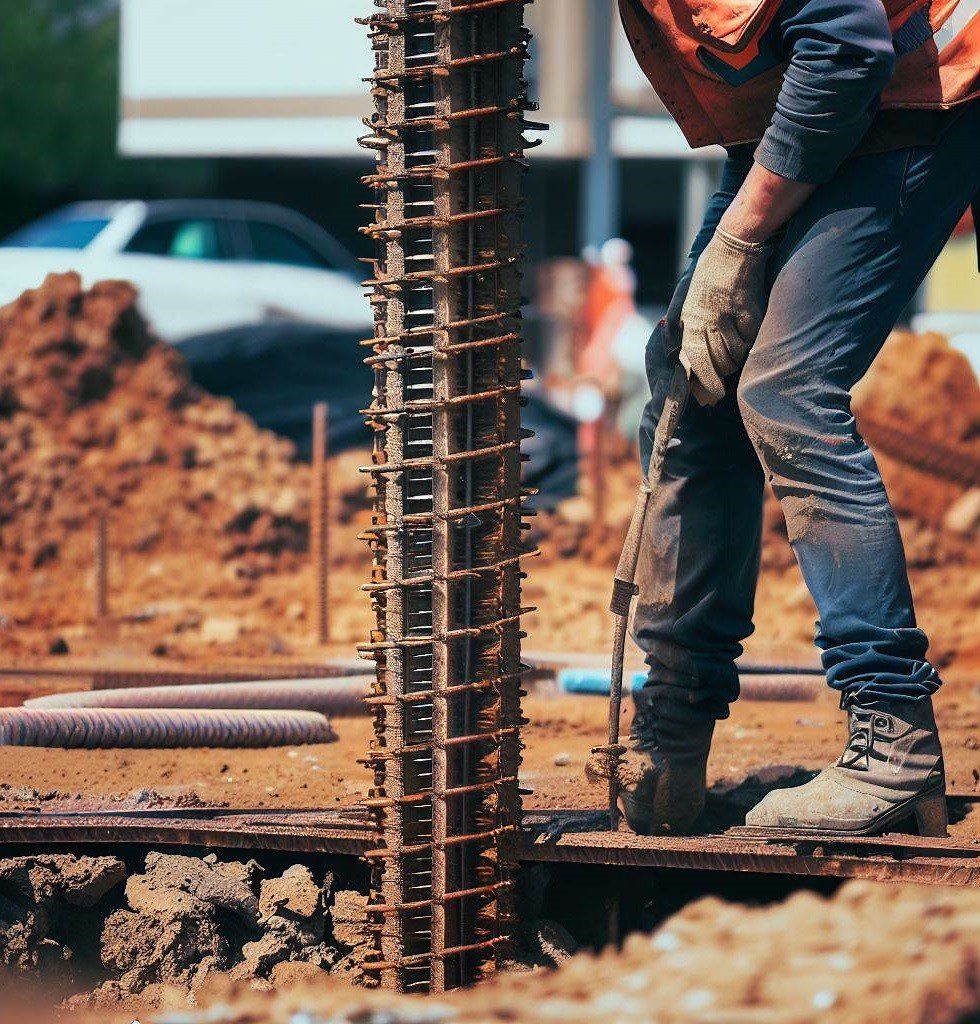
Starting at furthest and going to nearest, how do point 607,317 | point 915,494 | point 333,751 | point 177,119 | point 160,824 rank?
1. point 177,119
2. point 607,317
3. point 915,494
4. point 333,751
5. point 160,824

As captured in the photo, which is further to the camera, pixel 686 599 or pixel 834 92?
pixel 686 599

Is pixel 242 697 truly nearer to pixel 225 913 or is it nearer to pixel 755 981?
pixel 225 913

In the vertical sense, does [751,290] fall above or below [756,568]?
above

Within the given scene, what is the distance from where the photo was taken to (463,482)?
2.96m

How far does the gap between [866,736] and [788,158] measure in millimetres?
1112

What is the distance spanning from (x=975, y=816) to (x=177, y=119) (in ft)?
54.0

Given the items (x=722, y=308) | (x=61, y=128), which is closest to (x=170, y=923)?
(x=722, y=308)

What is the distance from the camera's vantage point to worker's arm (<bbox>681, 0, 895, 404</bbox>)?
2795 mm

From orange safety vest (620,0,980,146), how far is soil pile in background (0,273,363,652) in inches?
208

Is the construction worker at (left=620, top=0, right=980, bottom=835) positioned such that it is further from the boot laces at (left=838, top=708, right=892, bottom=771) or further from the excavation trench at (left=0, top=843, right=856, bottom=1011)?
the excavation trench at (left=0, top=843, right=856, bottom=1011)

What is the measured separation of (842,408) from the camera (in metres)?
2.96

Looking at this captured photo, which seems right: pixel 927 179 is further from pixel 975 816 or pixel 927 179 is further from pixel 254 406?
pixel 254 406

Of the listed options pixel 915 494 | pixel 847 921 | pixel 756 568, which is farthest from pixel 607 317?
pixel 847 921

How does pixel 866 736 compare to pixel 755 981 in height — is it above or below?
above
